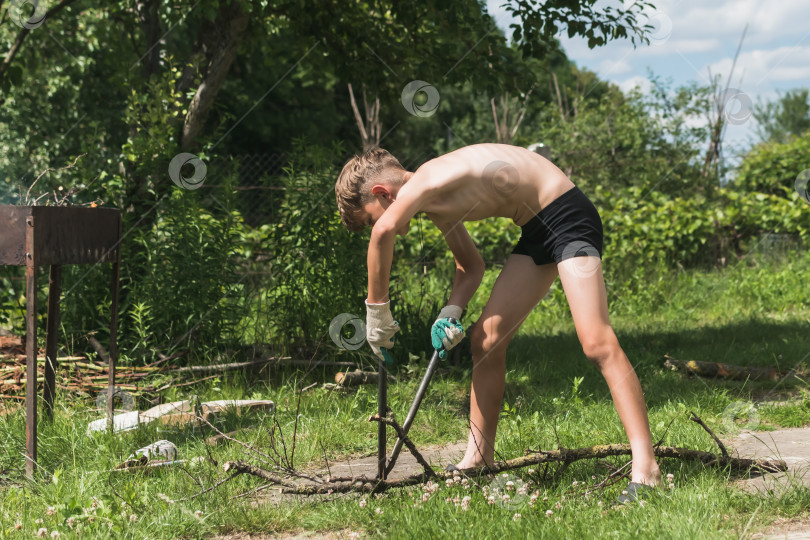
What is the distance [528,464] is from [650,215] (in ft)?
19.8

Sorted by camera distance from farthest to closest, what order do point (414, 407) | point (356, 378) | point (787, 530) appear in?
point (356, 378)
point (414, 407)
point (787, 530)

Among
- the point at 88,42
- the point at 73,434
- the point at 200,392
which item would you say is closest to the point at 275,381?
the point at 200,392

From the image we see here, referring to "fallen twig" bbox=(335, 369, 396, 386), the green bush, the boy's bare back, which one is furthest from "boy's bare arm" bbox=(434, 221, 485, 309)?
the green bush

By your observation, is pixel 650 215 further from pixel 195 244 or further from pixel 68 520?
pixel 68 520

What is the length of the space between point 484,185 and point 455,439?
140 centimetres


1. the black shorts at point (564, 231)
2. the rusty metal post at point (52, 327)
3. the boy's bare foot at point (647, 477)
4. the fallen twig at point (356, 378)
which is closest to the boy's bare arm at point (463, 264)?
the black shorts at point (564, 231)

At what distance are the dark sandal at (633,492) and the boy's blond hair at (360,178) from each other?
52.5 inches

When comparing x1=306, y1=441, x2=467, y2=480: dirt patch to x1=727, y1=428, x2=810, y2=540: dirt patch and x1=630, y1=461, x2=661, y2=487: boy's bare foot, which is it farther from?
x1=727, y1=428, x2=810, y2=540: dirt patch

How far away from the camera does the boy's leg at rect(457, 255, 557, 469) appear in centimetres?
291

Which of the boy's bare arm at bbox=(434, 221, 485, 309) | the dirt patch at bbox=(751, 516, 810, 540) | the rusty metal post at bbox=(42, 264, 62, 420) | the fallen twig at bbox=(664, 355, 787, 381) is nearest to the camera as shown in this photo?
the dirt patch at bbox=(751, 516, 810, 540)

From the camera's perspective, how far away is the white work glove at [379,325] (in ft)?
8.98

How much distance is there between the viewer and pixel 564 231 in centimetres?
281

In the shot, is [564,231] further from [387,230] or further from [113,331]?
[113,331]

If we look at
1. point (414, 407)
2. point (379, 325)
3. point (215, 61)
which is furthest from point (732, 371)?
point (215, 61)
